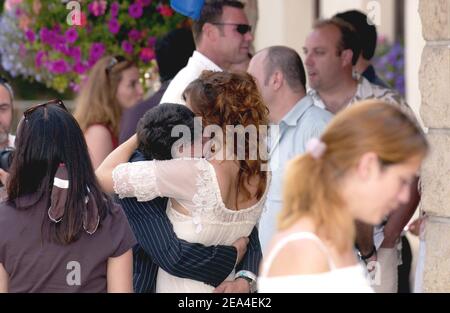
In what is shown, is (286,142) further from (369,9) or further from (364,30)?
(364,30)

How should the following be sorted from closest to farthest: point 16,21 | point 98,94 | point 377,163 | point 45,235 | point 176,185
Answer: point 377,163
point 45,235
point 176,185
point 98,94
point 16,21

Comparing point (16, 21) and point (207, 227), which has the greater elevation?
point (16, 21)

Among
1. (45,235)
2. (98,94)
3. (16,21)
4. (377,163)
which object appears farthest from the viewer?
(16,21)

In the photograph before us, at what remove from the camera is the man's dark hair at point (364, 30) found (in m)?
5.97

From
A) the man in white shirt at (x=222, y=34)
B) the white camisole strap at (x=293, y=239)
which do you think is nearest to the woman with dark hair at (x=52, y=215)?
the white camisole strap at (x=293, y=239)

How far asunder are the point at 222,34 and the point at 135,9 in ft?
3.34

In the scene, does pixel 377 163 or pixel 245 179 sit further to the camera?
pixel 245 179

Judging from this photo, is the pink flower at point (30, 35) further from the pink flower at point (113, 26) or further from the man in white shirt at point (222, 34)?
the man in white shirt at point (222, 34)

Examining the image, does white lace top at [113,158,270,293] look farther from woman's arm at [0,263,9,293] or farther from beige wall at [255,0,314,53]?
beige wall at [255,0,314,53]
